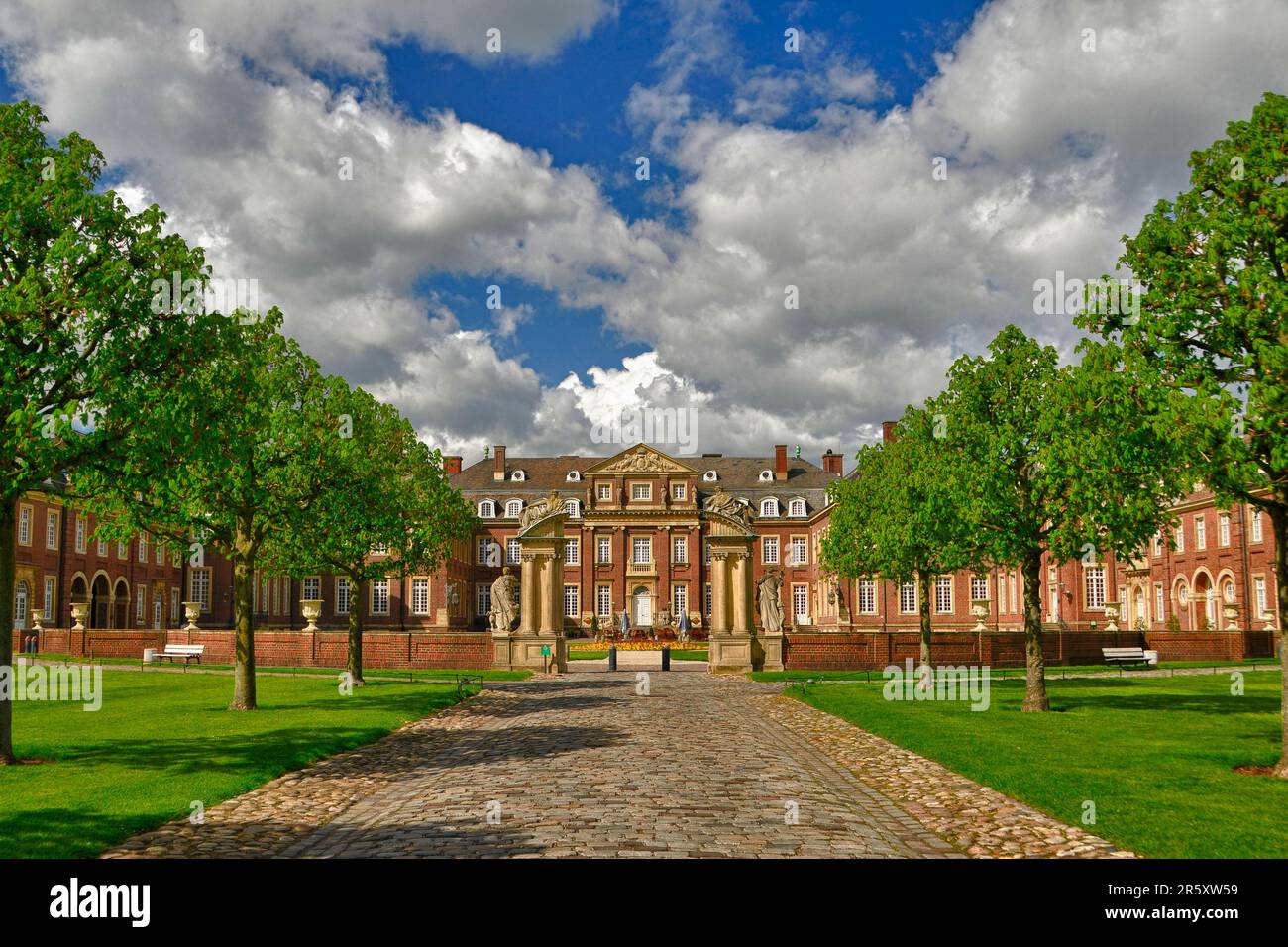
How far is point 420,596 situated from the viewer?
73062 millimetres

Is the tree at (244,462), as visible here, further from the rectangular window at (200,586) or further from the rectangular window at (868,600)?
the rectangular window at (868,600)

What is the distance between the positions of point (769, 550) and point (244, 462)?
199 feet

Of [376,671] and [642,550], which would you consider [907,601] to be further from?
[376,671]

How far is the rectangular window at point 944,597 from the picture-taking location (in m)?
69.2

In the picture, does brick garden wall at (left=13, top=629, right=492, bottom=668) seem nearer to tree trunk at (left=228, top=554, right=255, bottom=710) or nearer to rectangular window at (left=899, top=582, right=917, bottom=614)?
tree trunk at (left=228, top=554, right=255, bottom=710)

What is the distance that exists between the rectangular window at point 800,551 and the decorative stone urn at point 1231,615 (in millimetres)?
31685

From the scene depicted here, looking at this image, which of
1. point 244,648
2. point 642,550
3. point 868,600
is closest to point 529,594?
point 244,648

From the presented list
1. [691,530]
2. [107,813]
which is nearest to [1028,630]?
[107,813]

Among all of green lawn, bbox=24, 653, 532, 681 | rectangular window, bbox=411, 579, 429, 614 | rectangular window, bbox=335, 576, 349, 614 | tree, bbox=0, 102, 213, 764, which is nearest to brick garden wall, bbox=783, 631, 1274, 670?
green lawn, bbox=24, 653, 532, 681

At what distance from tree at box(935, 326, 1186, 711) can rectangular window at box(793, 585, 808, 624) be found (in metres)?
54.1

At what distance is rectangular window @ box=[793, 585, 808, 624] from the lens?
77.1m

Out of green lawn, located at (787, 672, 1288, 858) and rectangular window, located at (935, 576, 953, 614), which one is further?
rectangular window, located at (935, 576, 953, 614)

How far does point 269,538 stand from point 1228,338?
74.8ft

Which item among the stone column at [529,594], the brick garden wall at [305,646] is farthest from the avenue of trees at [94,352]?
the brick garden wall at [305,646]
